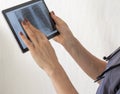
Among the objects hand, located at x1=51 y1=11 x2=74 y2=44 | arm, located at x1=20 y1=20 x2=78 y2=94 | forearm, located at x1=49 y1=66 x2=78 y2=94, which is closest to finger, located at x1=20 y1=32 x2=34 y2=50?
arm, located at x1=20 y1=20 x2=78 y2=94

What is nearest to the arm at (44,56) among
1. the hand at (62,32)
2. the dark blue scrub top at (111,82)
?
the dark blue scrub top at (111,82)

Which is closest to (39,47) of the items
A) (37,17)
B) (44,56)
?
(44,56)

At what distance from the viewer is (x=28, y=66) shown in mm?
1172

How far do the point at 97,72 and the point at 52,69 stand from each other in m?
0.36

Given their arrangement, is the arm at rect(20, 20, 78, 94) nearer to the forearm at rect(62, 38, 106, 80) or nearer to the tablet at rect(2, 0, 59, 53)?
the tablet at rect(2, 0, 59, 53)

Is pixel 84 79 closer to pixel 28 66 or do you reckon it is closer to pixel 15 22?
pixel 28 66

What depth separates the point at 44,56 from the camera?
83cm

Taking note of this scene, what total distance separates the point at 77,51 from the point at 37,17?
265mm

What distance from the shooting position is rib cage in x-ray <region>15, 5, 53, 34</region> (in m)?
0.87

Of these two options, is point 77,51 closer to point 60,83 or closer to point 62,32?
point 62,32

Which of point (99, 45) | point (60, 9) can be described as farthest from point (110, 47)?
point (60, 9)

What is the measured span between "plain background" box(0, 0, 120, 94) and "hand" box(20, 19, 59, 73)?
29 cm

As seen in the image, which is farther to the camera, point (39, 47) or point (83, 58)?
point (83, 58)

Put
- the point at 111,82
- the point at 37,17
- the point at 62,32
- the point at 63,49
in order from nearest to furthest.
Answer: the point at 111,82 < the point at 37,17 < the point at 62,32 < the point at 63,49
